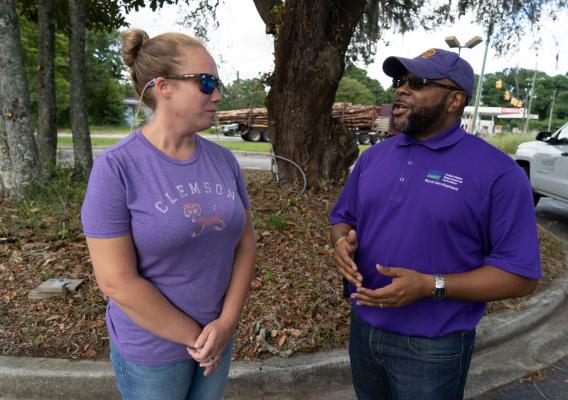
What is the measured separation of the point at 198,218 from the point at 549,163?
23.2 ft

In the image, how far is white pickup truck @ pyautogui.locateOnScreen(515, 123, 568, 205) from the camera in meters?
6.43

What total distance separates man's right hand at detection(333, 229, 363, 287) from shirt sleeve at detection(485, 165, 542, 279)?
52 cm

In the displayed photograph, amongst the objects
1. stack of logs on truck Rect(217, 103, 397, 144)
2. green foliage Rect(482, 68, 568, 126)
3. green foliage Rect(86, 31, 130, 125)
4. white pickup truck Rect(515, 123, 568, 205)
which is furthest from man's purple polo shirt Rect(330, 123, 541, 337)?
green foliage Rect(482, 68, 568, 126)

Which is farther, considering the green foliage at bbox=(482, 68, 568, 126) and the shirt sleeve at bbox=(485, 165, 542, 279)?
the green foliage at bbox=(482, 68, 568, 126)

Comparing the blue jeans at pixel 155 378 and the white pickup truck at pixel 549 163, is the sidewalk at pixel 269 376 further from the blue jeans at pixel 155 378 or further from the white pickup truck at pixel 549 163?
the white pickup truck at pixel 549 163

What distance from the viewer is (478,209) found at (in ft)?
4.94

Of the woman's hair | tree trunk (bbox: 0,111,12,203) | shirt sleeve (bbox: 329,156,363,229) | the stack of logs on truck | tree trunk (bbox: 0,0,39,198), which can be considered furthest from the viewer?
the stack of logs on truck

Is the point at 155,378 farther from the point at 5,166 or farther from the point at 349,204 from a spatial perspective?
the point at 5,166

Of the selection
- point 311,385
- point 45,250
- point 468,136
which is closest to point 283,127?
point 45,250

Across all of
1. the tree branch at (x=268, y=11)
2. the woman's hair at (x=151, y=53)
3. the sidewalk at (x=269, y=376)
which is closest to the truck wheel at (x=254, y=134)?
the tree branch at (x=268, y=11)

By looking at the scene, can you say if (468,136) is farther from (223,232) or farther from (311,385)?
(311,385)

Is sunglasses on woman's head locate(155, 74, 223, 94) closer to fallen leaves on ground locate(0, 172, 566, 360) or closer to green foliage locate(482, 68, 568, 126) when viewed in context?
fallen leaves on ground locate(0, 172, 566, 360)

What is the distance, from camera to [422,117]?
1.66 metres

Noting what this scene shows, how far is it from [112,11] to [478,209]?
278 inches
